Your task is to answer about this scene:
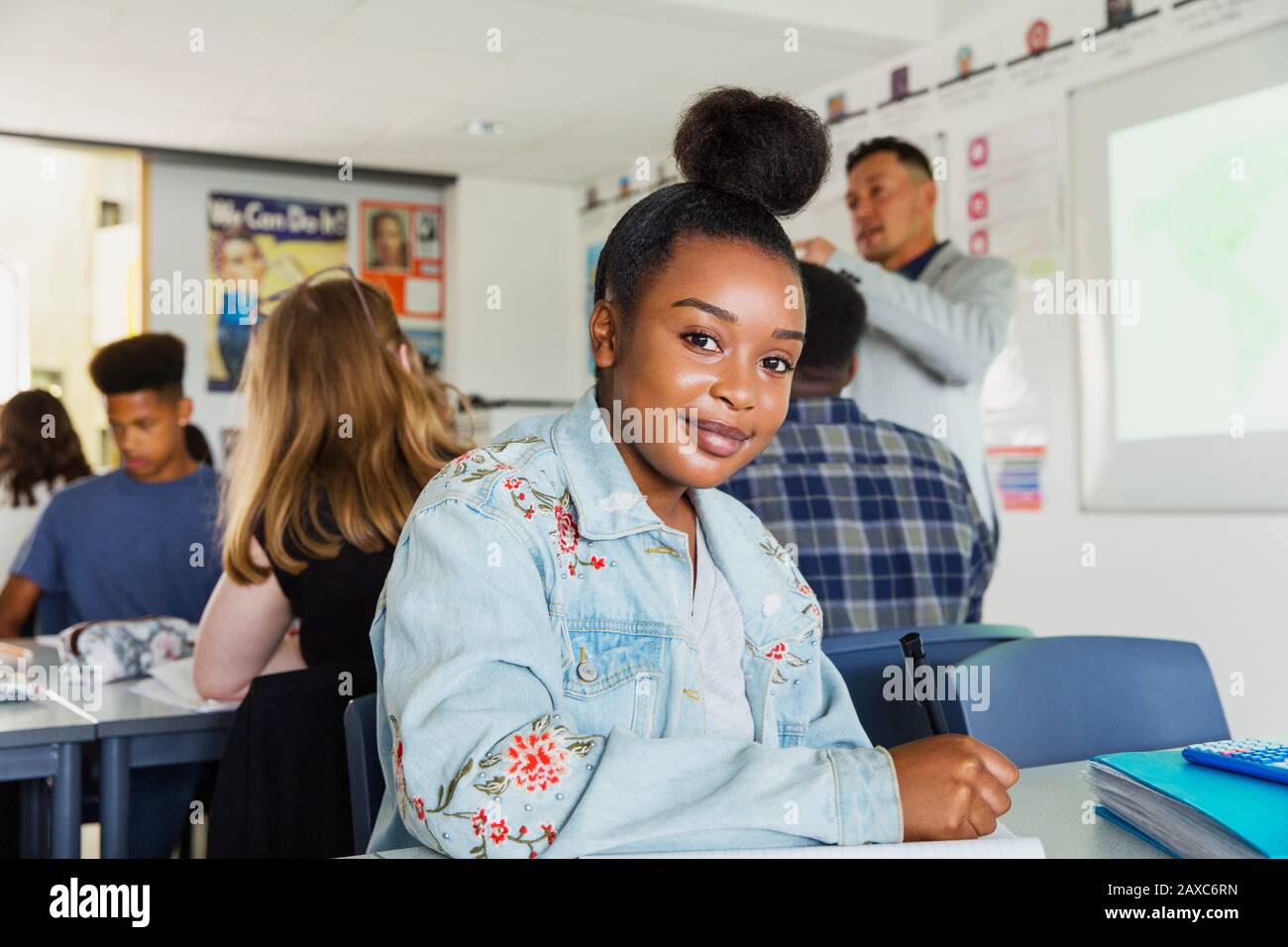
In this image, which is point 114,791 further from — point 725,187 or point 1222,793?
point 1222,793

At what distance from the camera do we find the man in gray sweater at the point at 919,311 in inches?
127

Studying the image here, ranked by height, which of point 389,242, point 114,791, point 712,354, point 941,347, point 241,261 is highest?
point 389,242

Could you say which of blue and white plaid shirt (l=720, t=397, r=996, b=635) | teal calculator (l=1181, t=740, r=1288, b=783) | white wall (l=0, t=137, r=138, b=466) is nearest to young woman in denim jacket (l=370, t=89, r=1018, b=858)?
teal calculator (l=1181, t=740, r=1288, b=783)

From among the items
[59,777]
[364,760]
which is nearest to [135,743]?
[59,777]

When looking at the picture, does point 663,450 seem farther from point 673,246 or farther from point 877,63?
point 877,63

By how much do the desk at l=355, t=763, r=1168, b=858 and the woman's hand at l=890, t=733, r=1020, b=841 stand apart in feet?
0.33

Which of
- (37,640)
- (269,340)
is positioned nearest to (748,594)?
(269,340)

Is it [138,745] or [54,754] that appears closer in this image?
[54,754]

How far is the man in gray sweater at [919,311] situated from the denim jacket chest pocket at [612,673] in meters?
2.26

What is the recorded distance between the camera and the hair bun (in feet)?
3.64

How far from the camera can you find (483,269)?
630 cm

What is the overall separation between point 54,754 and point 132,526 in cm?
121

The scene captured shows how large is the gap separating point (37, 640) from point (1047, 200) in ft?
10.2

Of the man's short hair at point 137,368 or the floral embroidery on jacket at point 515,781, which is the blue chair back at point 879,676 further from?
the man's short hair at point 137,368
